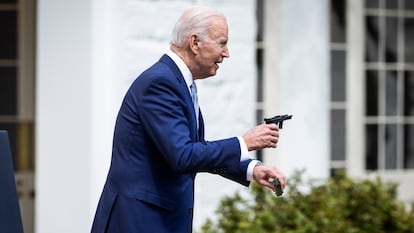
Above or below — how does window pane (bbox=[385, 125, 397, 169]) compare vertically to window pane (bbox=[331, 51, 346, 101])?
below

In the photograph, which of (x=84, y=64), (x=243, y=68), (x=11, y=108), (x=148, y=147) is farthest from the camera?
(x=11, y=108)

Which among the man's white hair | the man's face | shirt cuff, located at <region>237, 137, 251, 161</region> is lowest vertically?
shirt cuff, located at <region>237, 137, 251, 161</region>

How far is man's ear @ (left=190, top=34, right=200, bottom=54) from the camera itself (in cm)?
435

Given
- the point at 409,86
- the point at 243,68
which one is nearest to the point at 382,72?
the point at 409,86

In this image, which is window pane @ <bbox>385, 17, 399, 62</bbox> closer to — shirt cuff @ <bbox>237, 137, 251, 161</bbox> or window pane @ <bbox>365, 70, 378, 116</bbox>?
window pane @ <bbox>365, 70, 378, 116</bbox>

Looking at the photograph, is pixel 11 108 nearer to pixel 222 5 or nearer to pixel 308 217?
pixel 222 5

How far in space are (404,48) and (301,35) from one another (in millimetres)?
1094

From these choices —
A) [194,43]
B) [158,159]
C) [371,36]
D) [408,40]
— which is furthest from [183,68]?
[408,40]

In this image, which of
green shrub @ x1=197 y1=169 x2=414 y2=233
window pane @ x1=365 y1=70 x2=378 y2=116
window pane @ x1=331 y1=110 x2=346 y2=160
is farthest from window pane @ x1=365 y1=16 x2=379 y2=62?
green shrub @ x1=197 y1=169 x2=414 y2=233

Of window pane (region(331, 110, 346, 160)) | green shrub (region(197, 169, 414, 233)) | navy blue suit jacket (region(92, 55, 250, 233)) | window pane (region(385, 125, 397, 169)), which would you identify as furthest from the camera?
window pane (region(385, 125, 397, 169))

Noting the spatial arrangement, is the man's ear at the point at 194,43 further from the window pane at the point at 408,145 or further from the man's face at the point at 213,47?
the window pane at the point at 408,145

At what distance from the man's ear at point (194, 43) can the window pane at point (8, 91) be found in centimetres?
396

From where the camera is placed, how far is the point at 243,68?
7.29 metres

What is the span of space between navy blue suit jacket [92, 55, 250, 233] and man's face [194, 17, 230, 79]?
111 millimetres
